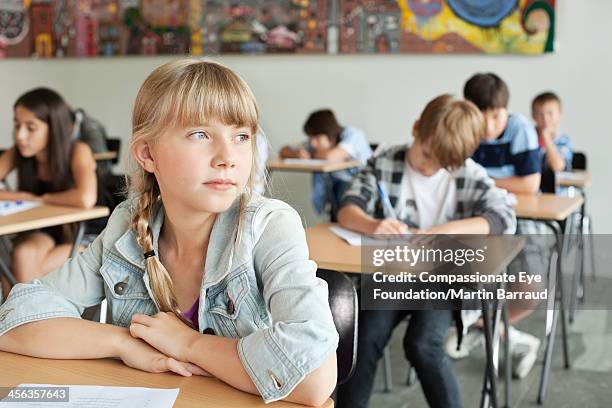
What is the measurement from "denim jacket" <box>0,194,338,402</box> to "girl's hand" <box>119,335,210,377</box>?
100 mm

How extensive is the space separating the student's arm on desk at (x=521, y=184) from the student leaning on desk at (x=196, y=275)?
2173 mm

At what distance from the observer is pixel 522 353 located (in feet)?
10.3

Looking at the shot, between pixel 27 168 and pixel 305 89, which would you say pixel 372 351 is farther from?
pixel 305 89

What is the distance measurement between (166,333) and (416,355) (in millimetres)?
1170

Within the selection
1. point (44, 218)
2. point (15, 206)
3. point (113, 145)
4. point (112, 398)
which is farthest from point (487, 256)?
point (113, 145)

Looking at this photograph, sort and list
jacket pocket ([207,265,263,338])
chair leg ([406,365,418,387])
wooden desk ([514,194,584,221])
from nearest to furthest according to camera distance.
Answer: jacket pocket ([207,265,263,338]) → wooden desk ([514,194,584,221]) → chair leg ([406,365,418,387])

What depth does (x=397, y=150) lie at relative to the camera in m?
2.60

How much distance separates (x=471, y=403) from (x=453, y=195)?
773 millimetres

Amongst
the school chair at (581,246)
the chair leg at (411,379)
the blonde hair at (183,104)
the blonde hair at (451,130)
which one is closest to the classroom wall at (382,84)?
the school chair at (581,246)

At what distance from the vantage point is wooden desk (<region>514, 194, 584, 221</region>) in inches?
113

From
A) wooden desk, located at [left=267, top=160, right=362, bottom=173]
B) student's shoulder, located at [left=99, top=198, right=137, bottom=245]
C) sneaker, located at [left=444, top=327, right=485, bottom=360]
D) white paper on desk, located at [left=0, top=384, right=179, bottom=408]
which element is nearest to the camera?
white paper on desk, located at [left=0, top=384, right=179, bottom=408]

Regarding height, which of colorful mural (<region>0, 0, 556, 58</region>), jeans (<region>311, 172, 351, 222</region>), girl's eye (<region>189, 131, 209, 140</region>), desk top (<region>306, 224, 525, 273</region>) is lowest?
jeans (<region>311, 172, 351, 222</region>)

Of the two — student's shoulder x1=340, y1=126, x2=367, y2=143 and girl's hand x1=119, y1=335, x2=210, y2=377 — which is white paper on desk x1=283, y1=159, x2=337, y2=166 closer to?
student's shoulder x1=340, y1=126, x2=367, y2=143

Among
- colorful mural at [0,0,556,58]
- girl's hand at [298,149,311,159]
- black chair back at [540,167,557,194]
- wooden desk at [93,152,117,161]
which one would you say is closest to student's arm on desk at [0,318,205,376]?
black chair back at [540,167,557,194]
